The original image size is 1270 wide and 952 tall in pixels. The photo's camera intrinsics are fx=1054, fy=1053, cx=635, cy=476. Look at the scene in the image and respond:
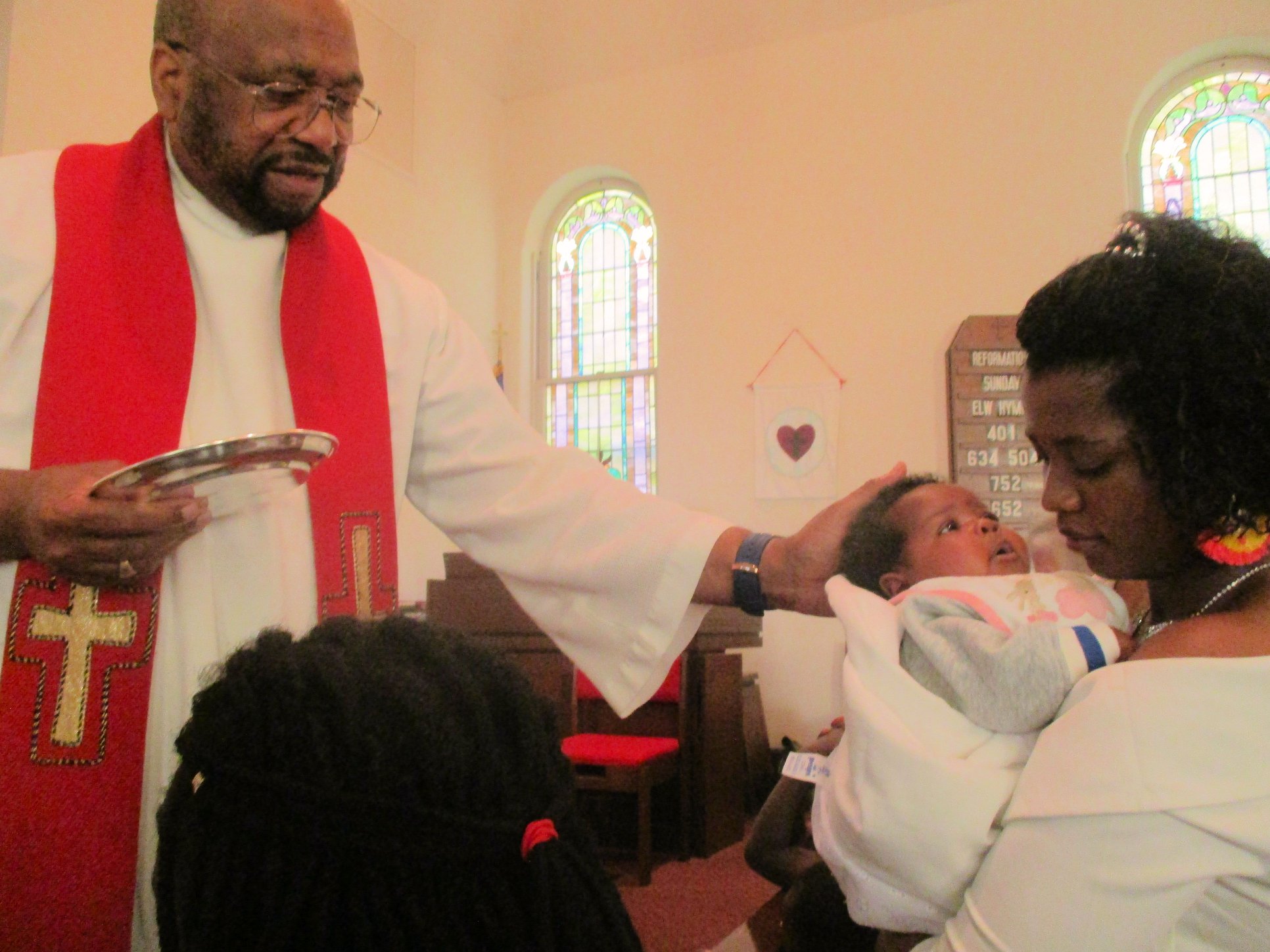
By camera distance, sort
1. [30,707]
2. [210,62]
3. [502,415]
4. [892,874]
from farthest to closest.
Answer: [502,415]
[210,62]
[30,707]
[892,874]

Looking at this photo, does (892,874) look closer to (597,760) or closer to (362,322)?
(362,322)

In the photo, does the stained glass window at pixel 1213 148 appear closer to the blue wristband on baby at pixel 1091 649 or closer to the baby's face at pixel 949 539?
the baby's face at pixel 949 539

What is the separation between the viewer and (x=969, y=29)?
20.2ft

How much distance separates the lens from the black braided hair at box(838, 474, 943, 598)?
Result: 1653mm

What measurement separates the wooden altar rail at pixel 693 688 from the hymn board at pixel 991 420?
5.01 feet

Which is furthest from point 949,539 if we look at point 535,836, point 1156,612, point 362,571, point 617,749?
point 617,749

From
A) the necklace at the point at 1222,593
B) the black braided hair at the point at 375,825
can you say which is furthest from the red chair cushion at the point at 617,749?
the black braided hair at the point at 375,825

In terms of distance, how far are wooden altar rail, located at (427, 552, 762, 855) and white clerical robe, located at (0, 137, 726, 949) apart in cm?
283

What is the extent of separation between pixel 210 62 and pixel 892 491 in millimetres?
1299

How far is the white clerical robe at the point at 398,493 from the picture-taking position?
4.81 feet

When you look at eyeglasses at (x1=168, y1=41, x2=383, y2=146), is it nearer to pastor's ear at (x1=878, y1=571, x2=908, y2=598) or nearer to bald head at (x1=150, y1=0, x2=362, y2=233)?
bald head at (x1=150, y1=0, x2=362, y2=233)

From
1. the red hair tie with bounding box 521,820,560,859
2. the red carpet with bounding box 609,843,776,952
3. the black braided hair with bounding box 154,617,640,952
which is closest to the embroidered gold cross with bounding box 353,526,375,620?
the black braided hair with bounding box 154,617,640,952

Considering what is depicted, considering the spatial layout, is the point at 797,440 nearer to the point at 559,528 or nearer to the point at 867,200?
the point at 867,200

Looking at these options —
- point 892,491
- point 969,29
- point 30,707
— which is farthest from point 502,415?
point 969,29
